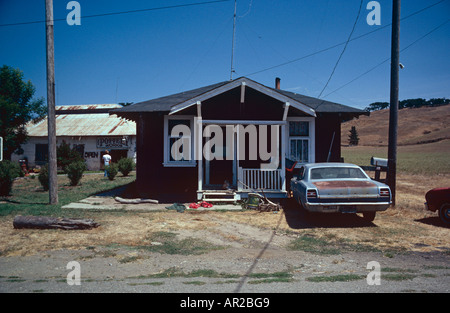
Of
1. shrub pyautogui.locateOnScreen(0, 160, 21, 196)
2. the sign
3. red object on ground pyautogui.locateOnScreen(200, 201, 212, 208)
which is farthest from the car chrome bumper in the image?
the sign

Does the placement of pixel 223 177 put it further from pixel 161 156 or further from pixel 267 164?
pixel 161 156

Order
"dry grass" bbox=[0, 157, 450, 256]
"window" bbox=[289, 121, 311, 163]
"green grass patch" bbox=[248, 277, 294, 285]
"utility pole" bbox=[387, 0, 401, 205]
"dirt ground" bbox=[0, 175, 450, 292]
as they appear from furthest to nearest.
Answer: "window" bbox=[289, 121, 311, 163], "utility pole" bbox=[387, 0, 401, 205], "dry grass" bbox=[0, 157, 450, 256], "dirt ground" bbox=[0, 175, 450, 292], "green grass patch" bbox=[248, 277, 294, 285]

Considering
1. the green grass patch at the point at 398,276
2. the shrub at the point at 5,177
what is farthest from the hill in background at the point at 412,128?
the shrub at the point at 5,177

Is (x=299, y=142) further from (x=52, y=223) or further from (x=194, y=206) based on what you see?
(x=52, y=223)

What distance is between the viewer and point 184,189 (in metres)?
11.9

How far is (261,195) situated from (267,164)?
175 cm

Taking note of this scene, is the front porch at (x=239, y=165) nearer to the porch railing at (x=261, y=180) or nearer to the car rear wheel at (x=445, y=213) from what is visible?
the porch railing at (x=261, y=180)

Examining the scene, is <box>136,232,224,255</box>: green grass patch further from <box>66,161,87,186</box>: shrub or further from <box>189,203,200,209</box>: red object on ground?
<box>66,161,87,186</box>: shrub

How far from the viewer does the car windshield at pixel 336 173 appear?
8594mm

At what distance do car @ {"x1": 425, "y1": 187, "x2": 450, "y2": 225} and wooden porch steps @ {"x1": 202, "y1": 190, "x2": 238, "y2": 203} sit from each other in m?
5.65

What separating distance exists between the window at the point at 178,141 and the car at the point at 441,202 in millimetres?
7660

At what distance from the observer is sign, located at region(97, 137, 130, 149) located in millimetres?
26141
